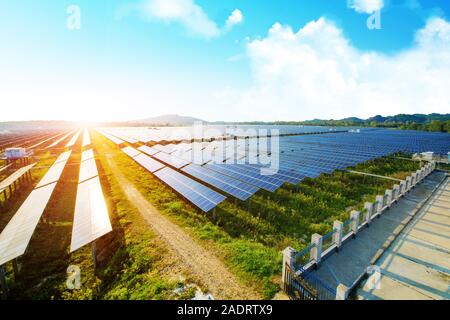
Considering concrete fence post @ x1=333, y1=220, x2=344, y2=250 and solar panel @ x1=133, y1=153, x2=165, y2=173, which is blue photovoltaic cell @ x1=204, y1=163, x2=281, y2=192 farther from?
solar panel @ x1=133, y1=153, x2=165, y2=173

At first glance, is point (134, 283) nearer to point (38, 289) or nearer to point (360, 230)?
point (38, 289)

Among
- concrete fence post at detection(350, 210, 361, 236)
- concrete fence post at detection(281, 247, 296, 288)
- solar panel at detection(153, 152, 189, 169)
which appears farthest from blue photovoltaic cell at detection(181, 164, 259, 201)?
concrete fence post at detection(281, 247, 296, 288)

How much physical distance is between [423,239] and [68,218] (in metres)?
21.3

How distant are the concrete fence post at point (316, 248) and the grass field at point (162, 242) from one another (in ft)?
4.67

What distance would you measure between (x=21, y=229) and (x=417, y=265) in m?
17.6

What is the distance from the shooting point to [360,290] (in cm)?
756

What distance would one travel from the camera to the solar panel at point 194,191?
1331cm

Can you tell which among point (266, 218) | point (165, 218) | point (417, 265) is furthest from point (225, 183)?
point (417, 265)

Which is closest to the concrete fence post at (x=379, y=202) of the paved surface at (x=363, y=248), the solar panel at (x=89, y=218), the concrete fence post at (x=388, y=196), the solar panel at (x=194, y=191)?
the paved surface at (x=363, y=248)

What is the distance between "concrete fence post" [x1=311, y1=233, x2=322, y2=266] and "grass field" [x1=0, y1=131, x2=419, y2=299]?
4.67ft

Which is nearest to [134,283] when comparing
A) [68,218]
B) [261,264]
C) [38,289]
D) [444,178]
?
[38,289]

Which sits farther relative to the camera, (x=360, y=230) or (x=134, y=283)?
(x=360, y=230)

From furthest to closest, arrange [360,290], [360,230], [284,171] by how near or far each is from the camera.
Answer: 1. [284,171]
2. [360,230]
3. [360,290]
